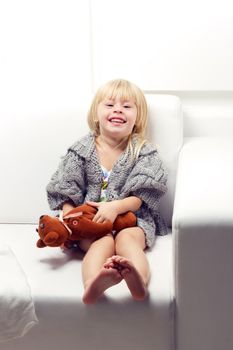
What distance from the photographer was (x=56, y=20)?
73.0 inches

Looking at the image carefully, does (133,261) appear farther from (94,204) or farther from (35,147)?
(35,147)

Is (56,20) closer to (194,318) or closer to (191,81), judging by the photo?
(191,81)

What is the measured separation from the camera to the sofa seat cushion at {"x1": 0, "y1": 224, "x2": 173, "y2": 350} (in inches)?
49.7

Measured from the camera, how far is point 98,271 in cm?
132

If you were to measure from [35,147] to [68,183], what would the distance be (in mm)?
204

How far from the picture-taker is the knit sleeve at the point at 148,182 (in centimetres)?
156

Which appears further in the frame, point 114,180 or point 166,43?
point 166,43

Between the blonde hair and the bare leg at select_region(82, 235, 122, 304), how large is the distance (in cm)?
30

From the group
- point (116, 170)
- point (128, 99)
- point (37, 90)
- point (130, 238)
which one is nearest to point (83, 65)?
point (37, 90)

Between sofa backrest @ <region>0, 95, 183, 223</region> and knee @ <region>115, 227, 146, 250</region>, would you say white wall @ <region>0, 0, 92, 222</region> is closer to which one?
sofa backrest @ <region>0, 95, 183, 223</region>

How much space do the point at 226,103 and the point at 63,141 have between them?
55 centimetres

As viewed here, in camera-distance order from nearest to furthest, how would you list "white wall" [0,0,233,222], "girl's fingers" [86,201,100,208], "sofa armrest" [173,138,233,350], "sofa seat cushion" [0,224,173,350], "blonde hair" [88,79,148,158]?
"sofa armrest" [173,138,233,350]
"sofa seat cushion" [0,224,173,350]
"girl's fingers" [86,201,100,208]
"blonde hair" [88,79,148,158]
"white wall" [0,0,233,222]

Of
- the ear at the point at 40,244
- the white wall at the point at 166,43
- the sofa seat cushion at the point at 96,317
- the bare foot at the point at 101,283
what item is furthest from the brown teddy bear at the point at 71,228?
the white wall at the point at 166,43

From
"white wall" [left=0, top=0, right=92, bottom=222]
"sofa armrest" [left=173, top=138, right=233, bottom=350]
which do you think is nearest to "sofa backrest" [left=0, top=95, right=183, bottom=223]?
"white wall" [left=0, top=0, right=92, bottom=222]
